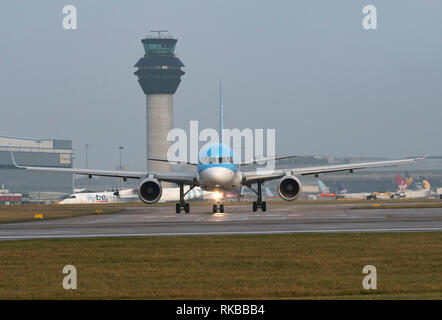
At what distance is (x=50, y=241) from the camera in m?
29.1

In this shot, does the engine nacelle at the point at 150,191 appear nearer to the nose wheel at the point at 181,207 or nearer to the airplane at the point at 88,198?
the nose wheel at the point at 181,207

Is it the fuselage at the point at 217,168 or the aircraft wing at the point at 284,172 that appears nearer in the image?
the fuselage at the point at 217,168

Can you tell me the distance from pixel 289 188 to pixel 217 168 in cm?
542

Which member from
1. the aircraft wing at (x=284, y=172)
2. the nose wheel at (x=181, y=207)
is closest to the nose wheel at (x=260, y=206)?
the aircraft wing at (x=284, y=172)

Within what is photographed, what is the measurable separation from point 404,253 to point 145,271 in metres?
8.34

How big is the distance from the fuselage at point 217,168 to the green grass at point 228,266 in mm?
20468

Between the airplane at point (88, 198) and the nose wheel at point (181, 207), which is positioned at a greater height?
the airplane at point (88, 198)

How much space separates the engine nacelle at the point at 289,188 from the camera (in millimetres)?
51812

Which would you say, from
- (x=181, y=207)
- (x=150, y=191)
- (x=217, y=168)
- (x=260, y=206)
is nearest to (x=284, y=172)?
(x=260, y=206)

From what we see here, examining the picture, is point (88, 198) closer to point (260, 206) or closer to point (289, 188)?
point (260, 206)

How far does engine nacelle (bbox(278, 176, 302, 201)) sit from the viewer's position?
170 ft

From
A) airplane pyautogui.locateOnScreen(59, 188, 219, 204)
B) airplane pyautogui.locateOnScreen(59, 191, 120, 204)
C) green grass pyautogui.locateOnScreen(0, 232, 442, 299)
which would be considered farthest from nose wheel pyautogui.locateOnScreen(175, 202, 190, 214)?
airplane pyautogui.locateOnScreen(59, 191, 120, 204)

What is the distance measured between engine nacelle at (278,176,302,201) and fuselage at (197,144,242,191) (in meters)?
3.25
